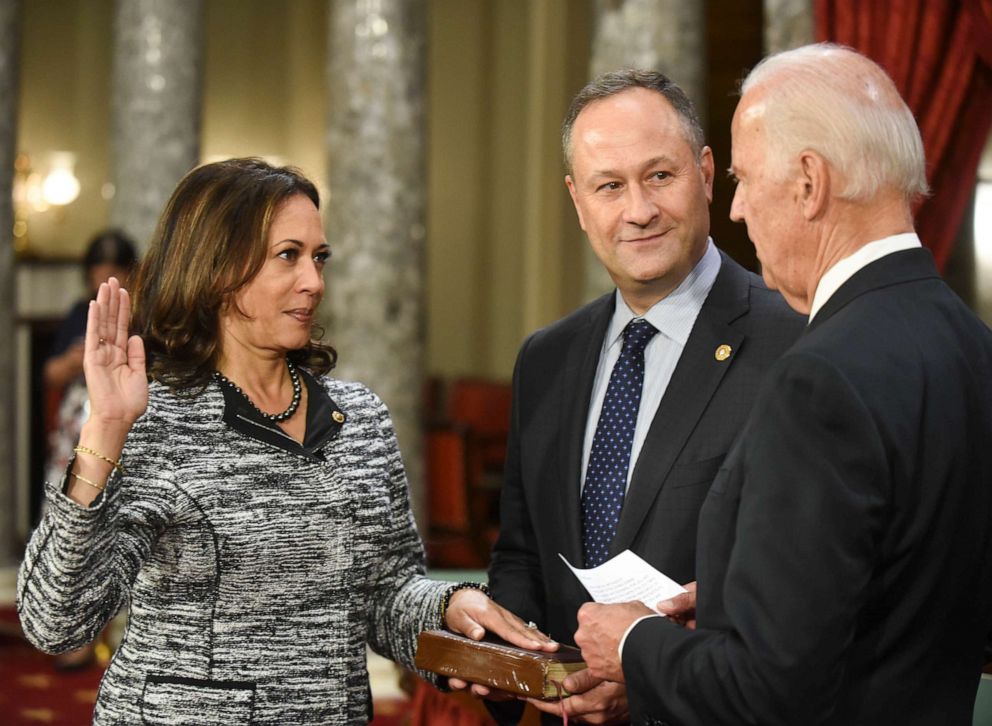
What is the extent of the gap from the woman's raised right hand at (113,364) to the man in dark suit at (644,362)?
758 millimetres

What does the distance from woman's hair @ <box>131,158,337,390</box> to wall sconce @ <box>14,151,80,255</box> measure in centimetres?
866

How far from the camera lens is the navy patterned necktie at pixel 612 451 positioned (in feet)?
7.28

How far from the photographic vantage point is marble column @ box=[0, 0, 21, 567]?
7.04m

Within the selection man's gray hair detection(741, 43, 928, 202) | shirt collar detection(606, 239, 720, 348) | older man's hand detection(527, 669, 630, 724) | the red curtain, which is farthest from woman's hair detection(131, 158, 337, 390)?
the red curtain

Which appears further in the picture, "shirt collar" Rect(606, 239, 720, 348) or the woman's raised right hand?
"shirt collar" Rect(606, 239, 720, 348)

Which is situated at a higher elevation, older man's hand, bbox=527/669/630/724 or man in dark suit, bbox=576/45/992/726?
man in dark suit, bbox=576/45/992/726

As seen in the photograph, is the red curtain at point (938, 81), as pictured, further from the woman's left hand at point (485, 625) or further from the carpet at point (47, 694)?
the carpet at point (47, 694)

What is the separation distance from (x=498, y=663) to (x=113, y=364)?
2.50 feet

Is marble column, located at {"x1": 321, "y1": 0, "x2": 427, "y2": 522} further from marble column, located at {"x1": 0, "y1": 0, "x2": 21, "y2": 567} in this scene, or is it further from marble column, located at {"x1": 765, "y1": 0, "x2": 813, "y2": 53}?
marble column, located at {"x1": 0, "y1": 0, "x2": 21, "y2": 567}

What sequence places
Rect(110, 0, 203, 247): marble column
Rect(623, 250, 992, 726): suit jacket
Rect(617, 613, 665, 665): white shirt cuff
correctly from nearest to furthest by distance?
Rect(623, 250, 992, 726): suit jacket → Rect(617, 613, 665, 665): white shirt cuff → Rect(110, 0, 203, 247): marble column

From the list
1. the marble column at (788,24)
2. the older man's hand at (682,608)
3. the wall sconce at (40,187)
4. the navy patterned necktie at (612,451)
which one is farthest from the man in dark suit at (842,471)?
the wall sconce at (40,187)

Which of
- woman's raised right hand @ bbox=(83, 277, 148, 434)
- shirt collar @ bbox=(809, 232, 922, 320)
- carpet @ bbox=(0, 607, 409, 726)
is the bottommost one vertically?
carpet @ bbox=(0, 607, 409, 726)

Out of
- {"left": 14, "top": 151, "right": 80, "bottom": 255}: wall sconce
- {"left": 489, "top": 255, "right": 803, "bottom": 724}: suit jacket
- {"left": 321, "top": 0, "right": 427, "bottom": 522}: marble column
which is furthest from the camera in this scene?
{"left": 14, "top": 151, "right": 80, "bottom": 255}: wall sconce

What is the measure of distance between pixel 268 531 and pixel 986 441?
3.73 ft
